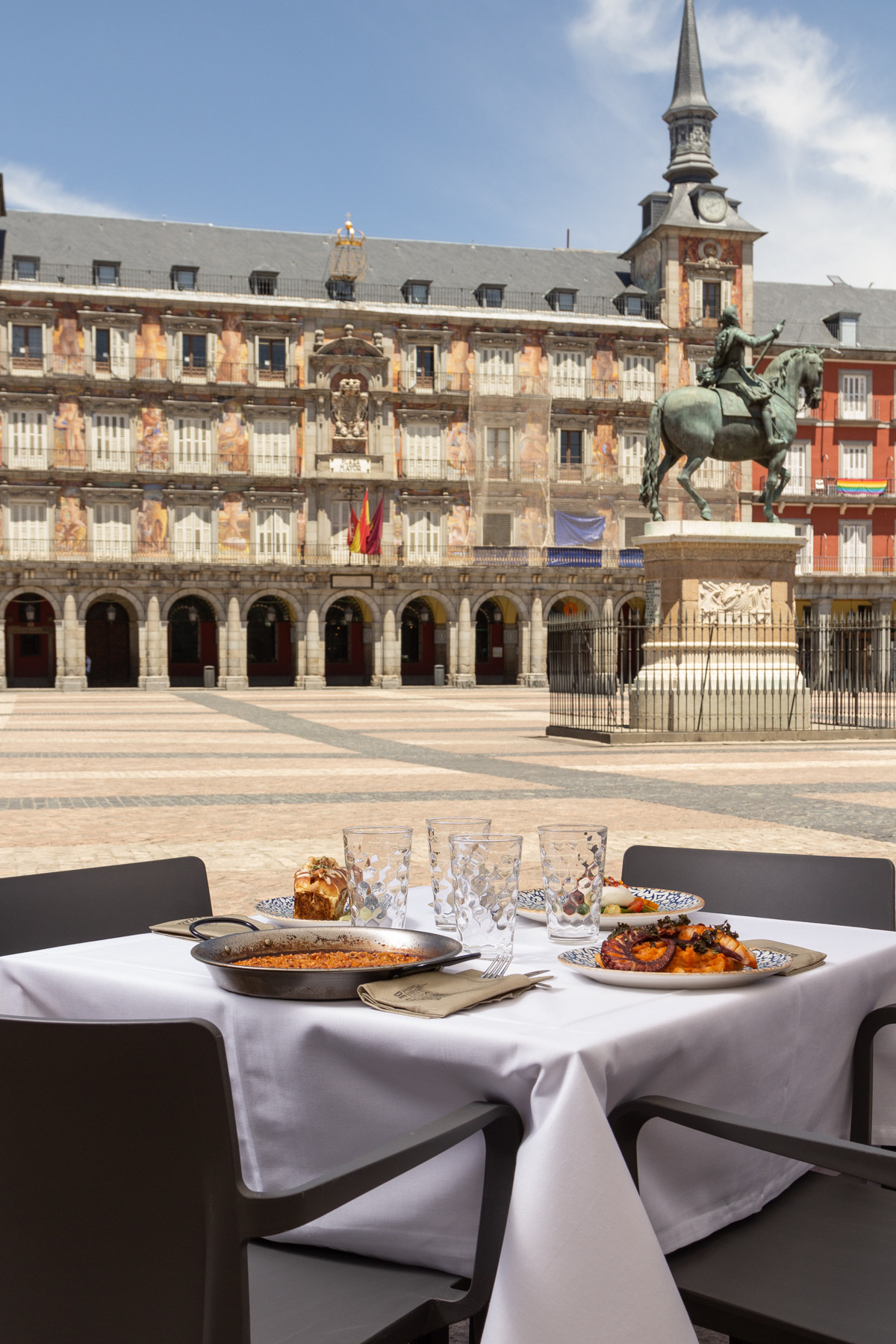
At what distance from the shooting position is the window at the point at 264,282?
42.1 metres

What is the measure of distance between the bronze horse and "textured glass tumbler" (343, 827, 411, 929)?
14.1 m

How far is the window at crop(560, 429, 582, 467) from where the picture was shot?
4359cm

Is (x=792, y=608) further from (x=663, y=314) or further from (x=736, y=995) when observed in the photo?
(x=663, y=314)

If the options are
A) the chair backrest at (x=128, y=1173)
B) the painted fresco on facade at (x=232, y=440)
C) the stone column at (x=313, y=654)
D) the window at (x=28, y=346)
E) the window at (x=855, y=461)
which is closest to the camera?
the chair backrest at (x=128, y=1173)

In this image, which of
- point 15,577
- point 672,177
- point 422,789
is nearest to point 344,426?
point 15,577

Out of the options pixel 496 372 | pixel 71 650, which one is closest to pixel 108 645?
pixel 71 650

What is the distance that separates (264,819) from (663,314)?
3804 cm

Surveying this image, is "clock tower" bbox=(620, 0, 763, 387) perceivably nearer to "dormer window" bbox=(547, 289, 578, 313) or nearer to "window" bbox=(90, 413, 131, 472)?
"dormer window" bbox=(547, 289, 578, 313)

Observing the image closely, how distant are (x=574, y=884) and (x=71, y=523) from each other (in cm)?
3970

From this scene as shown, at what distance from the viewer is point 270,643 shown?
145 ft

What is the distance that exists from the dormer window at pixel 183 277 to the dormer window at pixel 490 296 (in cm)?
928

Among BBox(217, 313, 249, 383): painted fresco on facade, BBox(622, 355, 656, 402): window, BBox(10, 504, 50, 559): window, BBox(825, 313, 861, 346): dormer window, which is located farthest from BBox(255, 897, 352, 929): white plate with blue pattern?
BBox(825, 313, 861, 346): dormer window

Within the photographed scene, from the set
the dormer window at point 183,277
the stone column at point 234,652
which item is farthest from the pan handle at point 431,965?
the dormer window at point 183,277

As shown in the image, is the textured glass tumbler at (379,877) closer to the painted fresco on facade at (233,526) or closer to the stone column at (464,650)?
the painted fresco on facade at (233,526)
